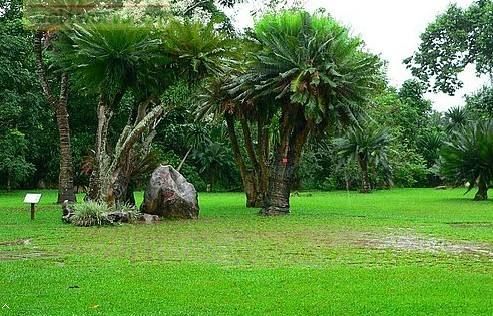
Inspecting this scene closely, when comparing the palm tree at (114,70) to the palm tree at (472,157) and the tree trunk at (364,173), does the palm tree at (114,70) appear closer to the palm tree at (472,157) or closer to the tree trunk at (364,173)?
the palm tree at (472,157)

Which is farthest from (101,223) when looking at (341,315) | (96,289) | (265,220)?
(341,315)

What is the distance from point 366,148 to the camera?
34.4 m

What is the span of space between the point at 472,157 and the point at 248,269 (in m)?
18.4

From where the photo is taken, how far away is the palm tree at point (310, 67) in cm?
1692

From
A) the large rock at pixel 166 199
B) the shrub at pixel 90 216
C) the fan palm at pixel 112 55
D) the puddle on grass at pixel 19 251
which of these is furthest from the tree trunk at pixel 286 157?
the puddle on grass at pixel 19 251

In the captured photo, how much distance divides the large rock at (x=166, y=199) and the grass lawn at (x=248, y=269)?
1.71 meters

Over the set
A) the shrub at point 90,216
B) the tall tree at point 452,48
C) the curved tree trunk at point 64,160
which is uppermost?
the tall tree at point 452,48

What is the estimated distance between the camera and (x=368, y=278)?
25.1ft

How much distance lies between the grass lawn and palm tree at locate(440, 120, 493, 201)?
963cm

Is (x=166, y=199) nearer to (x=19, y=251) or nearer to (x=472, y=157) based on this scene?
(x=19, y=251)

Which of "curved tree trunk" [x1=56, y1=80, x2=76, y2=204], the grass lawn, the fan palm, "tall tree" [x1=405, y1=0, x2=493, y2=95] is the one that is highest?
"tall tree" [x1=405, y1=0, x2=493, y2=95]

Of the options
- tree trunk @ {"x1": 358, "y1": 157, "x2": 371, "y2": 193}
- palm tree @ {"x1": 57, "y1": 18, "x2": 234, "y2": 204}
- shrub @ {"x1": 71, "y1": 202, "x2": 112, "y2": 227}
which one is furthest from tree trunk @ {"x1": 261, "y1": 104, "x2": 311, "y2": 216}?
tree trunk @ {"x1": 358, "y1": 157, "x2": 371, "y2": 193}

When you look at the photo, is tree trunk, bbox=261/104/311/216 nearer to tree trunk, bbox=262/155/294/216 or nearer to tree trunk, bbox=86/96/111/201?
tree trunk, bbox=262/155/294/216

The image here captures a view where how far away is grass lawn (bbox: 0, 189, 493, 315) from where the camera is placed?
624 centimetres
